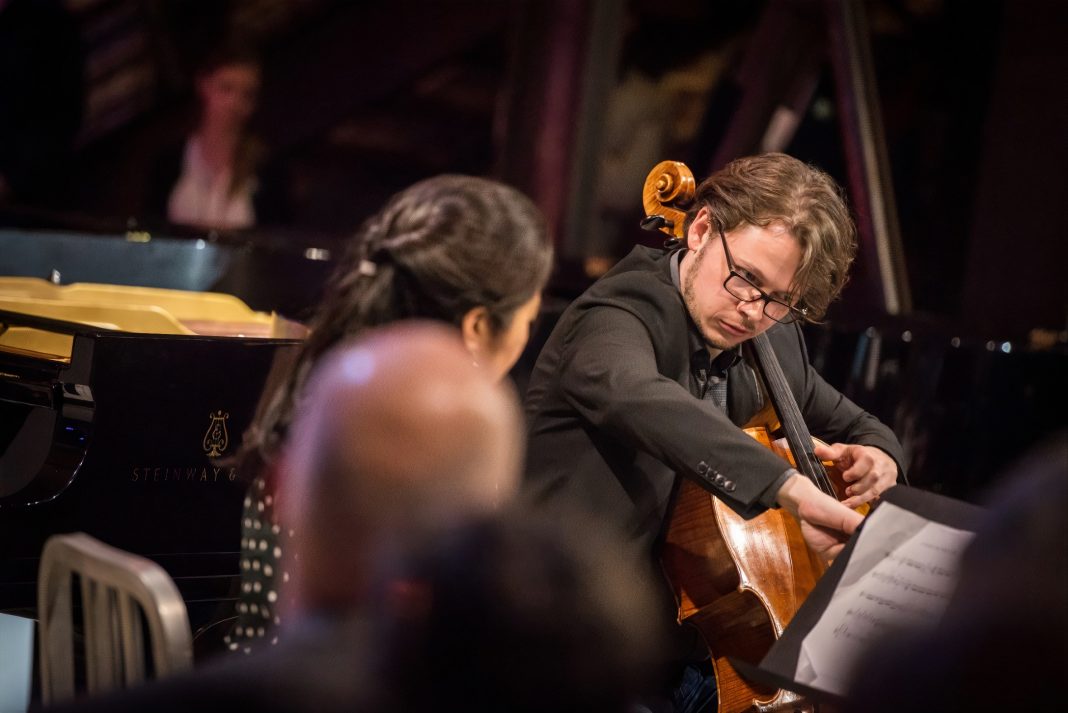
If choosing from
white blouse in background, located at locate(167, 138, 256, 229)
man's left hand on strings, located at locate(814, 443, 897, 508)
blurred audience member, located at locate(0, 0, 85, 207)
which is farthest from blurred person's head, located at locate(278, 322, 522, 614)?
blurred audience member, located at locate(0, 0, 85, 207)

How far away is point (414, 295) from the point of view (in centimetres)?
159

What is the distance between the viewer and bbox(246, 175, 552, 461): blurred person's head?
1.58 metres

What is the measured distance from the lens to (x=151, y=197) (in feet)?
24.1

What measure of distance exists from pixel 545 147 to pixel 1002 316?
2.35 meters

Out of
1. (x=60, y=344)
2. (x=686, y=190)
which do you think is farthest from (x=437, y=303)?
(x=60, y=344)

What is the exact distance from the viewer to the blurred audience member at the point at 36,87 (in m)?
6.00

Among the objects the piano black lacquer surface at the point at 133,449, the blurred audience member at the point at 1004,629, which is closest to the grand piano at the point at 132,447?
the piano black lacquer surface at the point at 133,449

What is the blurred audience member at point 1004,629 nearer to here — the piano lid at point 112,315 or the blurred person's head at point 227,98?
the piano lid at point 112,315

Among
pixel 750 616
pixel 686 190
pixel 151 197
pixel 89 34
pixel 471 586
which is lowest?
pixel 750 616

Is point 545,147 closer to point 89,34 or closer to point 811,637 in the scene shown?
point 89,34

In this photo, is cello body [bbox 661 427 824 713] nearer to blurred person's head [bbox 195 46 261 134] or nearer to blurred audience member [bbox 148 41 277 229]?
blurred audience member [bbox 148 41 277 229]

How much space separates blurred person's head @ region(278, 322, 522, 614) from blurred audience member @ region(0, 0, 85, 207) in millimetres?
5241

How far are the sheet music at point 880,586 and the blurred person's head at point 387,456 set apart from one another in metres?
0.61

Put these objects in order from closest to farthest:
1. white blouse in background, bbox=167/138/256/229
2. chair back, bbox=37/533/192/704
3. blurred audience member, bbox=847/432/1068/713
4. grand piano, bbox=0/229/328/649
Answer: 1. blurred audience member, bbox=847/432/1068/713
2. chair back, bbox=37/533/192/704
3. grand piano, bbox=0/229/328/649
4. white blouse in background, bbox=167/138/256/229
